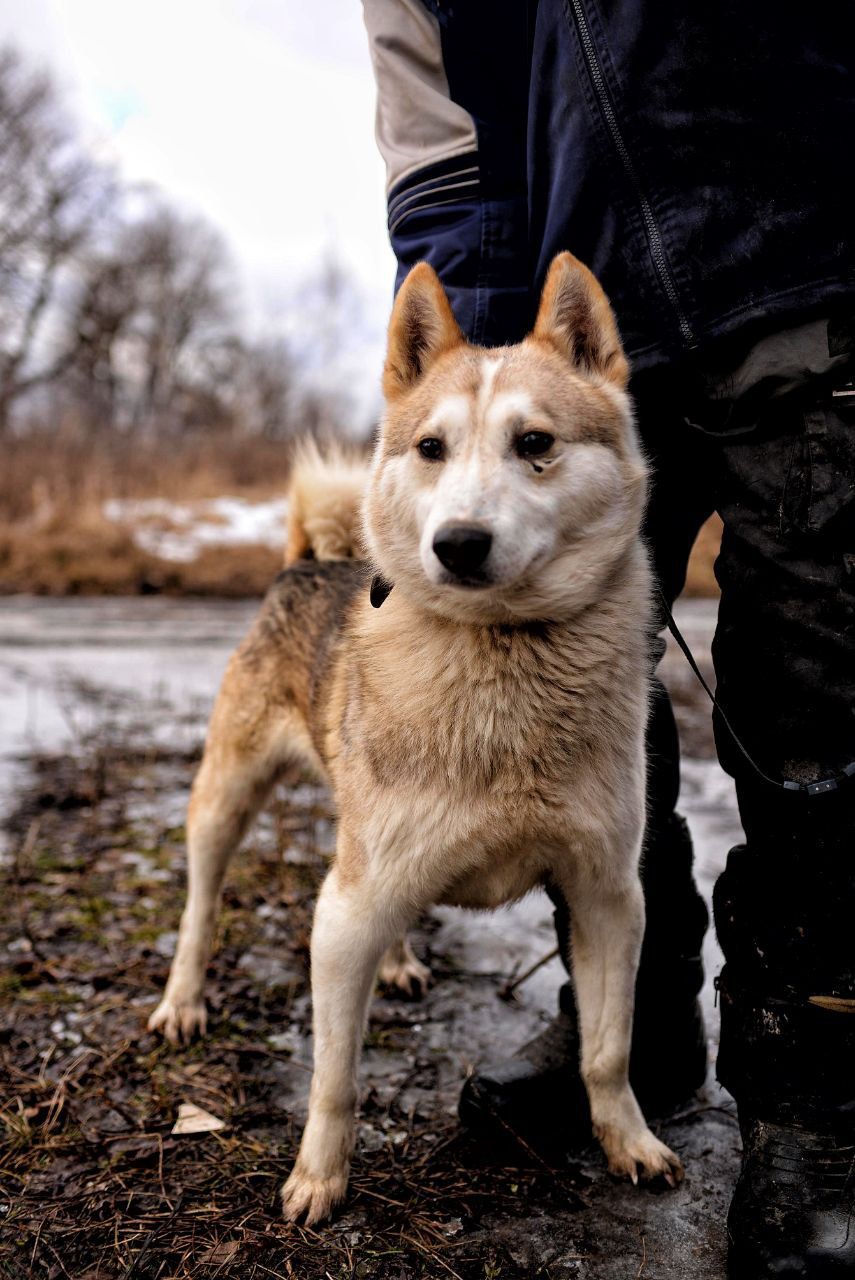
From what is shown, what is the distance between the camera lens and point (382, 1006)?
258cm

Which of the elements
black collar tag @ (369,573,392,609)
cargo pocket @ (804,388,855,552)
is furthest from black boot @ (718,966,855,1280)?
black collar tag @ (369,573,392,609)

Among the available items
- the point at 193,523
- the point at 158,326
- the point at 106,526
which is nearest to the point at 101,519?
the point at 106,526

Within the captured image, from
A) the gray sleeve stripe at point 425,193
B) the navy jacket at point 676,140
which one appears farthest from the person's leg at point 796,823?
the gray sleeve stripe at point 425,193

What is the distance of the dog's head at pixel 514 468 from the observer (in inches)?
66.2

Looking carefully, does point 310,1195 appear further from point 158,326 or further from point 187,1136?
point 158,326

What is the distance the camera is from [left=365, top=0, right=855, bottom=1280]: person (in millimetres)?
1550

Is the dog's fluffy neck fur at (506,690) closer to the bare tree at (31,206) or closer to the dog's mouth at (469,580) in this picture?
the dog's mouth at (469,580)

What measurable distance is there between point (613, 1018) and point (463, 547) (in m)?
1.03

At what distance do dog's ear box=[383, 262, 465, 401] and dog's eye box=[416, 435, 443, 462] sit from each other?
25cm

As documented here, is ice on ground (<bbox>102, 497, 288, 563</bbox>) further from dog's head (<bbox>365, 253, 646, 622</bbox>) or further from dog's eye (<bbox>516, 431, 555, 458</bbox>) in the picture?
dog's eye (<bbox>516, 431, 555, 458</bbox>)

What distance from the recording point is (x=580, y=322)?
1.94 m

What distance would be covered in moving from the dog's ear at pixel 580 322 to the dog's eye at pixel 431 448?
345 mm

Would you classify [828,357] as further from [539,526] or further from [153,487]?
[153,487]

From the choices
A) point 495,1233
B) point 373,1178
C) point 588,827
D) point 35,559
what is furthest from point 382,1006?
point 35,559
